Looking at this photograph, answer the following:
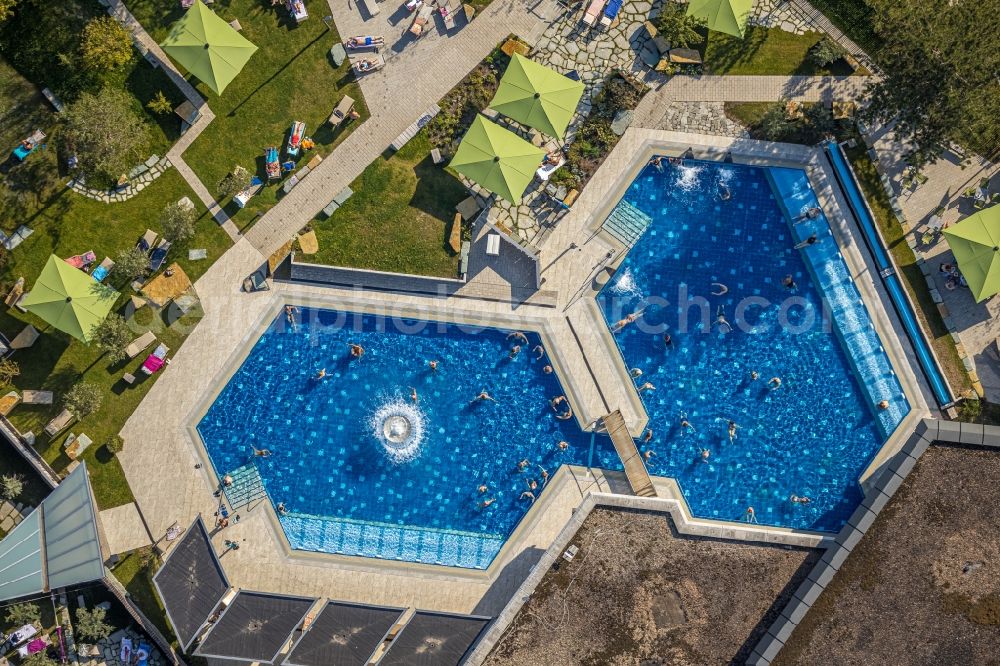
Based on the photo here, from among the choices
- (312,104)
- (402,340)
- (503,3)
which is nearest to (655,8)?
(503,3)

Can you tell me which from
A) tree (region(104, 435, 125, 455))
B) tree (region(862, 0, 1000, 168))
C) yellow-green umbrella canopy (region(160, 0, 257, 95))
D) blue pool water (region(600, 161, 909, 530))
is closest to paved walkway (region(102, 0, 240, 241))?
yellow-green umbrella canopy (region(160, 0, 257, 95))

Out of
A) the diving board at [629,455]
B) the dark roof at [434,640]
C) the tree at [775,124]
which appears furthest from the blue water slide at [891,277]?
the dark roof at [434,640]

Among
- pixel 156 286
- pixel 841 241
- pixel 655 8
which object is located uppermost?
pixel 655 8

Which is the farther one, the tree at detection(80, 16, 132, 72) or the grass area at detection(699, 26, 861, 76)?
the grass area at detection(699, 26, 861, 76)

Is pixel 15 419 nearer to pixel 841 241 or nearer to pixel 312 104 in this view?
pixel 312 104

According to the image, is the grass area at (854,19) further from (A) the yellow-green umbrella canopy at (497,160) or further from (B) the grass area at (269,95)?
(B) the grass area at (269,95)

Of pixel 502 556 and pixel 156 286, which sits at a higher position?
pixel 156 286

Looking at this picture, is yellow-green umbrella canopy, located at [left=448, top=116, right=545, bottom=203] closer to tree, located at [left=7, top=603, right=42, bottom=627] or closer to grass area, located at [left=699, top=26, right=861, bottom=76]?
grass area, located at [left=699, top=26, right=861, bottom=76]

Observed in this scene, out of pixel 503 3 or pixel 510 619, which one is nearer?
pixel 510 619
